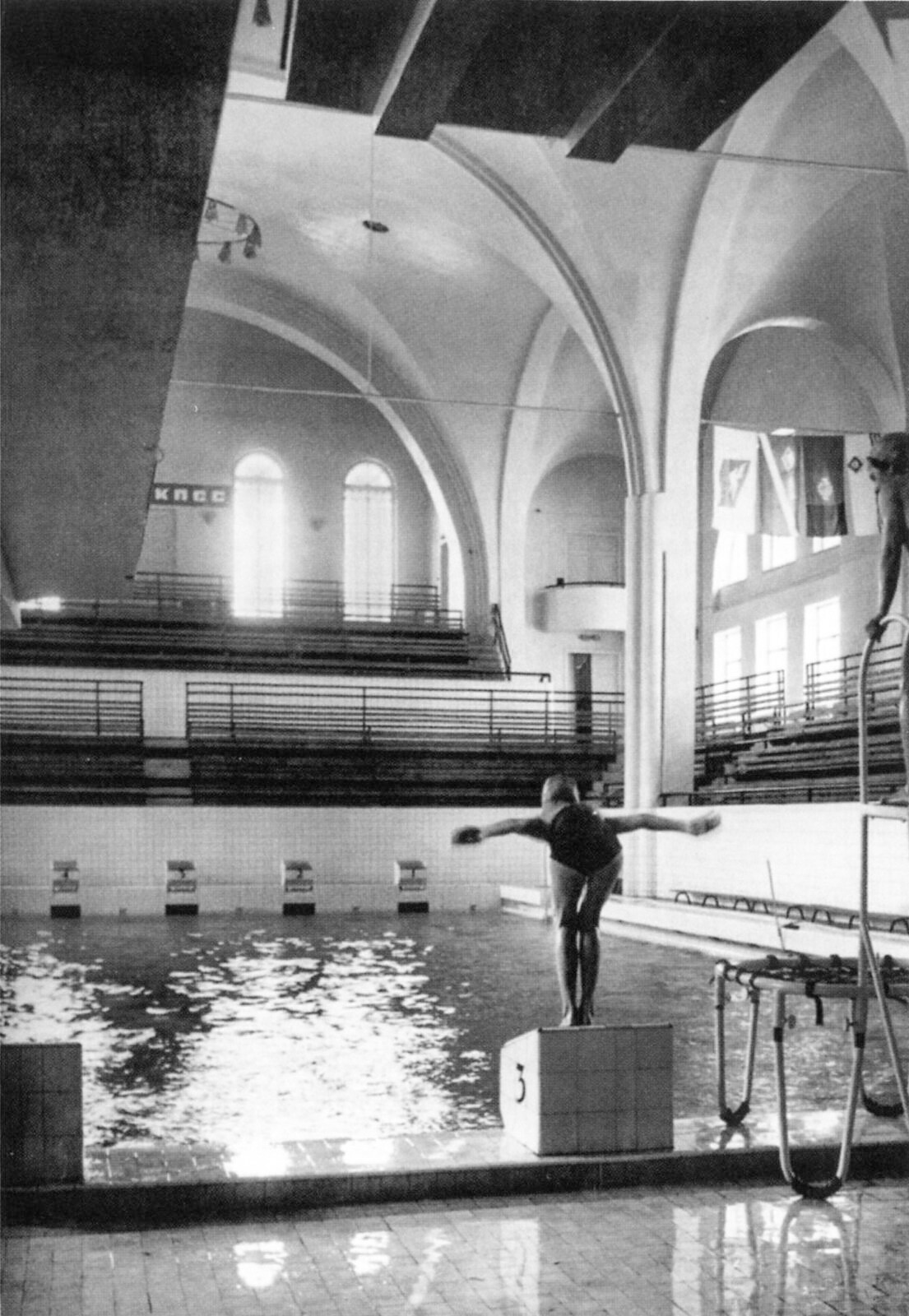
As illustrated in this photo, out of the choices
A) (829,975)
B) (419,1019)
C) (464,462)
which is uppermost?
(464,462)

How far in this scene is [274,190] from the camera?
25156 millimetres

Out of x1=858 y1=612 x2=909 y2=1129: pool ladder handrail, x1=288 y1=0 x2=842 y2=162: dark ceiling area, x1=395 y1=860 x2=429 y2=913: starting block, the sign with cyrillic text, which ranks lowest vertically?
x1=395 y1=860 x2=429 y2=913: starting block

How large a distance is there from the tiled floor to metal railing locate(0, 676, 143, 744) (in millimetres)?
20647

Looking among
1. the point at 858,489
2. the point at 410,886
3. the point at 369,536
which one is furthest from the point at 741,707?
the point at 369,536

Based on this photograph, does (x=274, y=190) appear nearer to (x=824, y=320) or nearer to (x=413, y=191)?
(x=413, y=191)

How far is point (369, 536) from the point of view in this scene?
1277 inches

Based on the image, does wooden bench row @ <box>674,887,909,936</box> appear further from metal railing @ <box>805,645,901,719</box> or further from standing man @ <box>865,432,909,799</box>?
standing man @ <box>865,432,909,799</box>

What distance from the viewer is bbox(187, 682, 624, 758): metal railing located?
26312mm

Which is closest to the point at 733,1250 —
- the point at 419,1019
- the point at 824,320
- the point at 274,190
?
the point at 419,1019

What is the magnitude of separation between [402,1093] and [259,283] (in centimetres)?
2440

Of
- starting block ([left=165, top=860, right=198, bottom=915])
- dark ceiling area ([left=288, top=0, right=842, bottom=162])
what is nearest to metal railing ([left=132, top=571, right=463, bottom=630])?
starting block ([left=165, top=860, right=198, bottom=915])

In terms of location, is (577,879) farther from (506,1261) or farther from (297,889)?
(297,889)

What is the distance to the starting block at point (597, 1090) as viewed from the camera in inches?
226

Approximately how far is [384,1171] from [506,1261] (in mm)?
885
